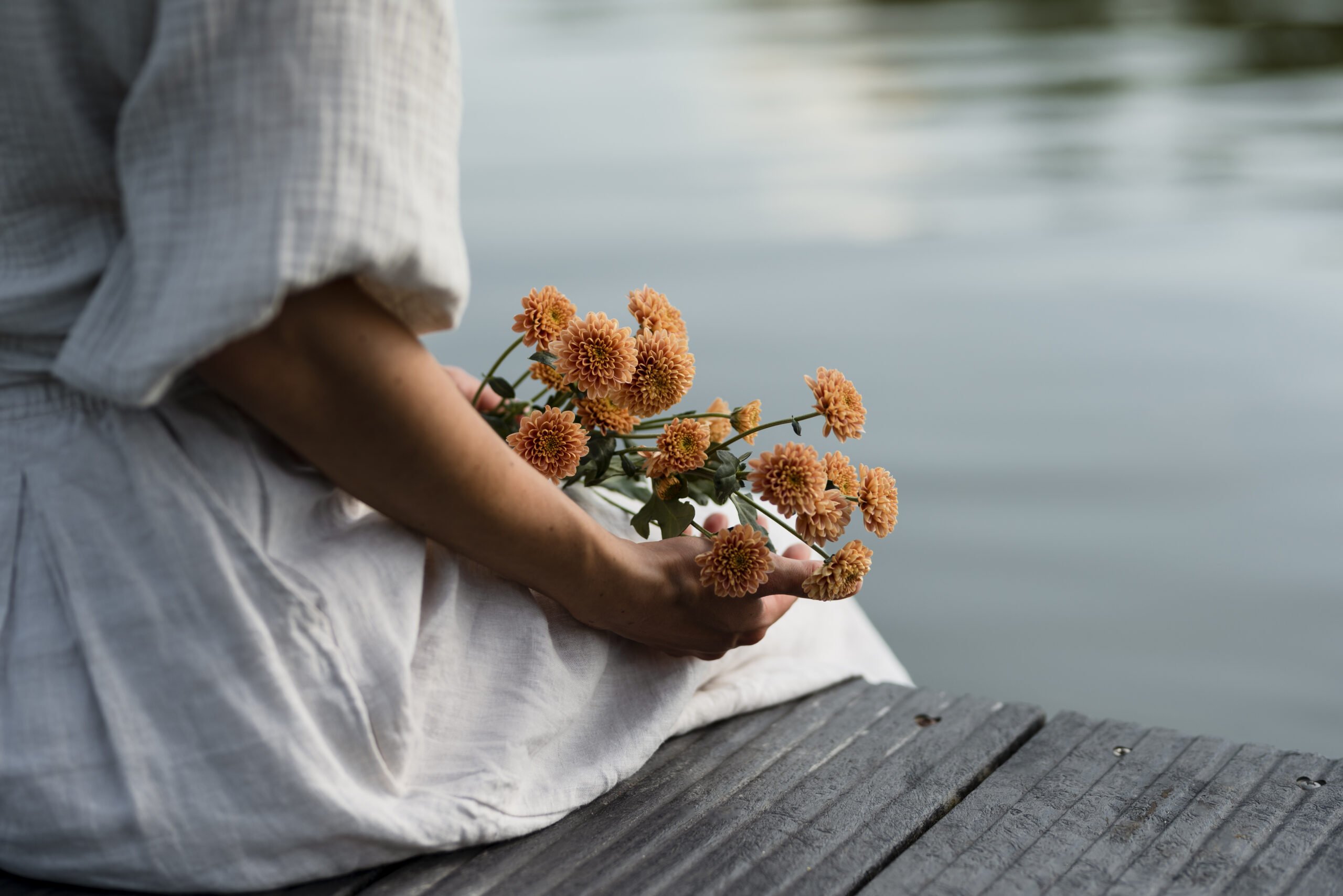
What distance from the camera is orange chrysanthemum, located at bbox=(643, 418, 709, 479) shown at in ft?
4.11

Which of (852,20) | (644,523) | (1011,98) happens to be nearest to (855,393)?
(644,523)

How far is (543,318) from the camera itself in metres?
1.30

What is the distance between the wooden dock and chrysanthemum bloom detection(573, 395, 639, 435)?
366 mm

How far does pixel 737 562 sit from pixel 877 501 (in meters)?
0.17

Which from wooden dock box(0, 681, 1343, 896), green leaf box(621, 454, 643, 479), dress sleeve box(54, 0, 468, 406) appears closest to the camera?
dress sleeve box(54, 0, 468, 406)

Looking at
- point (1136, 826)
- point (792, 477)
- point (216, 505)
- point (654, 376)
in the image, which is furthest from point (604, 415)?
point (1136, 826)

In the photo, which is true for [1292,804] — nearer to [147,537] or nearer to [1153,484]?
[147,537]

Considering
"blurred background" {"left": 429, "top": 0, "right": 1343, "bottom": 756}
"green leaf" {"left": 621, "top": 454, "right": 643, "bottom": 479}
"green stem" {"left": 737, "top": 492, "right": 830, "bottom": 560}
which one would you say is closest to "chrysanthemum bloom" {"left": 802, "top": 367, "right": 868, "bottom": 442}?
"green stem" {"left": 737, "top": 492, "right": 830, "bottom": 560}

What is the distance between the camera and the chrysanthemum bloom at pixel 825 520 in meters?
1.24

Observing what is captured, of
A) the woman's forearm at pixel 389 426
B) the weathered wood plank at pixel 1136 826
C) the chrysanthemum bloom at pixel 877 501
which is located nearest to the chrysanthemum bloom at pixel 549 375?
the woman's forearm at pixel 389 426

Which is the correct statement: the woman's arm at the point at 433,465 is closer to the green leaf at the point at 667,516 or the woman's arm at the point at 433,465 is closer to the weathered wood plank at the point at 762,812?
the green leaf at the point at 667,516

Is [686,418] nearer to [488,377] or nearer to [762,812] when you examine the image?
[488,377]

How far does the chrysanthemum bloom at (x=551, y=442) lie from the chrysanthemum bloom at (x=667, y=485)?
93 millimetres

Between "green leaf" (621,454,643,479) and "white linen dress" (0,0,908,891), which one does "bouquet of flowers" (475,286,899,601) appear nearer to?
"green leaf" (621,454,643,479)
